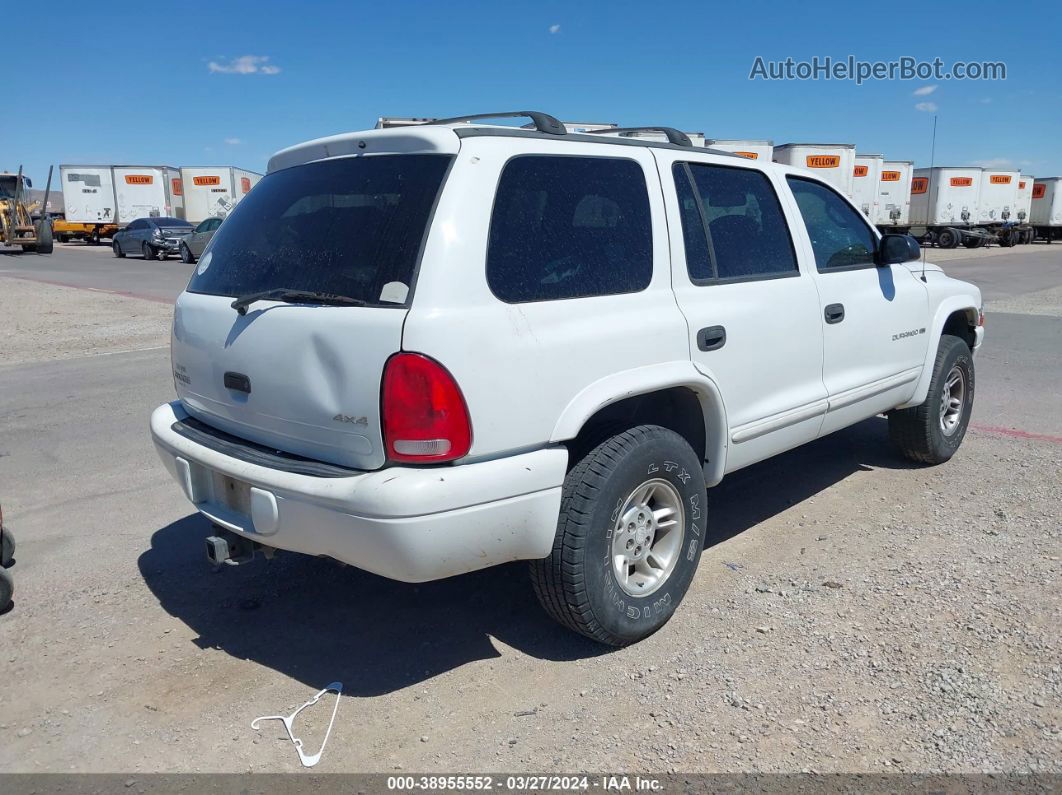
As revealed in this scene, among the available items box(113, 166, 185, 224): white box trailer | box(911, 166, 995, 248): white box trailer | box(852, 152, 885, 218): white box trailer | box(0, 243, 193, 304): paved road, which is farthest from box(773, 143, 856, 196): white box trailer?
box(113, 166, 185, 224): white box trailer

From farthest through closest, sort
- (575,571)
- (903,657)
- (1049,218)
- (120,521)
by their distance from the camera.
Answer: (1049,218) → (120,521) → (903,657) → (575,571)

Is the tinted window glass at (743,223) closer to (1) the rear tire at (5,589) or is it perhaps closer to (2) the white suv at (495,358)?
(2) the white suv at (495,358)

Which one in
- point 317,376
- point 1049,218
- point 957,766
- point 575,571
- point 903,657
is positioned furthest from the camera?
point 1049,218

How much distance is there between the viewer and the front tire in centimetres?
313

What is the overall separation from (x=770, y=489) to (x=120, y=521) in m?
3.77

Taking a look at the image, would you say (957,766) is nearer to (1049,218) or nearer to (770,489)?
(770,489)

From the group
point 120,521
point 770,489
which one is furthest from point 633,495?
point 120,521

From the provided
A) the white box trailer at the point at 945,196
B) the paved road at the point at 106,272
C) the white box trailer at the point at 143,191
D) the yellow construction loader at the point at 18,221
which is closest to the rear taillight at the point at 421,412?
the paved road at the point at 106,272

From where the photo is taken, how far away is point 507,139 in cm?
313

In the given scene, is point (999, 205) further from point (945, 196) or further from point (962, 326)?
point (962, 326)

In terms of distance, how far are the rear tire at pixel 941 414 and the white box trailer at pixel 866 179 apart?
3276cm

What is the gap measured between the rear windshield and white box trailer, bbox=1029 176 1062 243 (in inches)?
2050

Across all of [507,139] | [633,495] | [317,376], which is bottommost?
[633,495]

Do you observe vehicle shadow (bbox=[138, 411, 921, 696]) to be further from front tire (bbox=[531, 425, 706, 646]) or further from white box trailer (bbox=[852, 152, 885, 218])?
white box trailer (bbox=[852, 152, 885, 218])
